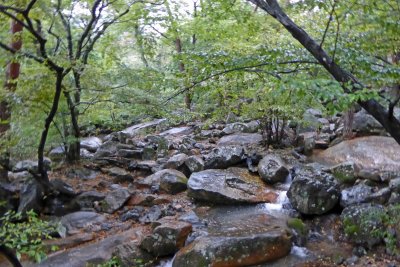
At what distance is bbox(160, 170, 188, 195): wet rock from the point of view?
10.0 metres

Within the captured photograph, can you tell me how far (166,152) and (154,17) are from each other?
15.9 ft

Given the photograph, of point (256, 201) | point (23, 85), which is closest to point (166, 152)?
point (256, 201)

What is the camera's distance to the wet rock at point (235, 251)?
241 inches

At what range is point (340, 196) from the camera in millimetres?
7723

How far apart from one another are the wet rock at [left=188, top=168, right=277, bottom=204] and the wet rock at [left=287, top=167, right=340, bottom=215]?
1.16 meters

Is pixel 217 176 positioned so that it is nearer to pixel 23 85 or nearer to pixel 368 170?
pixel 368 170

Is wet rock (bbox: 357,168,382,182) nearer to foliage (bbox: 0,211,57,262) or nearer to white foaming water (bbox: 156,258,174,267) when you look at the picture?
white foaming water (bbox: 156,258,174,267)

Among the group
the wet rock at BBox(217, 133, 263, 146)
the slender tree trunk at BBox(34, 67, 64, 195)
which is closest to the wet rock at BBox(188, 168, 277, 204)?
the wet rock at BBox(217, 133, 263, 146)

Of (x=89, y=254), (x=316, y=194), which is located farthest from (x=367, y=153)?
(x=89, y=254)

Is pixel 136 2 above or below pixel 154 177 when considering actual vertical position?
above

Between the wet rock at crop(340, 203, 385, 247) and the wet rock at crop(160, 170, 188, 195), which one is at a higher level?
the wet rock at crop(340, 203, 385, 247)

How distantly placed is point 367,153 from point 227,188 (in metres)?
4.38

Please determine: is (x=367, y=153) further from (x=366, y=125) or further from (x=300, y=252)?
(x=300, y=252)

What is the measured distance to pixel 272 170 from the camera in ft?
32.4
